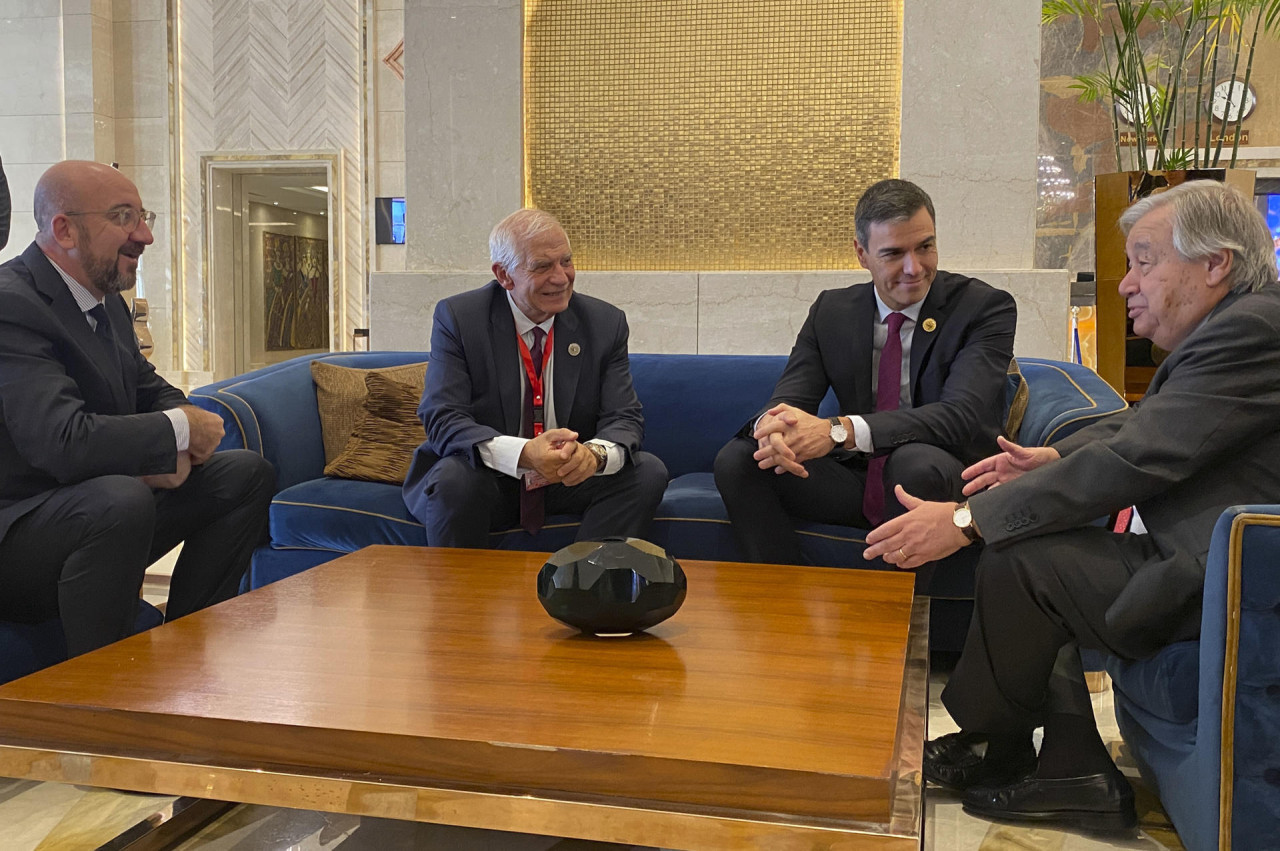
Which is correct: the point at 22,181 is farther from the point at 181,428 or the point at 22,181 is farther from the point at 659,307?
the point at 181,428

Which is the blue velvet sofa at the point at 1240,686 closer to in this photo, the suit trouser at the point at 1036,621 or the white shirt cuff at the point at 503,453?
the suit trouser at the point at 1036,621

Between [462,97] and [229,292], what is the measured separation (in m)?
6.04

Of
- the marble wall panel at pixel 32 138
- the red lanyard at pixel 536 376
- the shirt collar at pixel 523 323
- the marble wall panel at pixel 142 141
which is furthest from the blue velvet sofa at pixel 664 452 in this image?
the marble wall panel at pixel 32 138

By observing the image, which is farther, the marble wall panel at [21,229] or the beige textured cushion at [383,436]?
the marble wall panel at [21,229]

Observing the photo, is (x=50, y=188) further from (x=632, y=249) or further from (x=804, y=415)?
(x=632, y=249)

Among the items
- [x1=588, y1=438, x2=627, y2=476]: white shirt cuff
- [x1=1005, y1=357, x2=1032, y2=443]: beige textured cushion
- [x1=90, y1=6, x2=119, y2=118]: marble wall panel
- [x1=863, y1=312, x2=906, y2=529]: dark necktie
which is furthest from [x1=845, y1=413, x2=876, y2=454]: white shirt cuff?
[x1=90, y1=6, x2=119, y2=118]: marble wall panel

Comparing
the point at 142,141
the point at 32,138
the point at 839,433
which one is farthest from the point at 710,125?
the point at 32,138

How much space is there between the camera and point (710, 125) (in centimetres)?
429

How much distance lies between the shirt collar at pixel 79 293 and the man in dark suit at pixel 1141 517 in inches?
73.4

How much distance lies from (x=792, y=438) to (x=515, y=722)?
150 cm

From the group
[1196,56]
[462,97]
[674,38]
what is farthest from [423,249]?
[1196,56]

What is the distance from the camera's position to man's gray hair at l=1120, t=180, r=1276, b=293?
5.91 feet

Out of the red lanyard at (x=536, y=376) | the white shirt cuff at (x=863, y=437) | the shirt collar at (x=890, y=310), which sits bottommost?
the white shirt cuff at (x=863, y=437)

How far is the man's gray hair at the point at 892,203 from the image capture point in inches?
106
